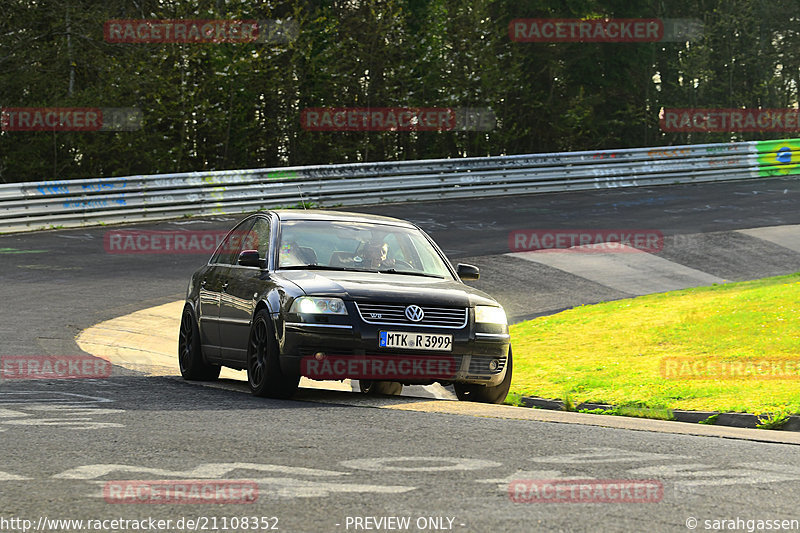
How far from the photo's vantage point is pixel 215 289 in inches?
449

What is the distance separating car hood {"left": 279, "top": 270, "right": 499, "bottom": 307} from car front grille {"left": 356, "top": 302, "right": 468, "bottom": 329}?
1.8 inches

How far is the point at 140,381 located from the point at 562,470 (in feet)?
18.3

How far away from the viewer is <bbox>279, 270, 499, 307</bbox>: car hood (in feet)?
31.4

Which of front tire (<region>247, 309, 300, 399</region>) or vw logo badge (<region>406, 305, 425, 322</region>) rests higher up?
vw logo badge (<region>406, 305, 425, 322</region>)

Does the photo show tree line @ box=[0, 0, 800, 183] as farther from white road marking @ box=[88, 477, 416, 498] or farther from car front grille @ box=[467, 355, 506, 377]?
white road marking @ box=[88, 477, 416, 498]

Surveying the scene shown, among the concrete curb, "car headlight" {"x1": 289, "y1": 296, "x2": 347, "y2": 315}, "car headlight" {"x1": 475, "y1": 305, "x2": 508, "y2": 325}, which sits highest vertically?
"car headlight" {"x1": 289, "y1": 296, "x2": 347, "y2": 315}

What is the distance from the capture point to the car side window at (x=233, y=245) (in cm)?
1155

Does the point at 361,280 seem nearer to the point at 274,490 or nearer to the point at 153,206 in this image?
the point at 274,490

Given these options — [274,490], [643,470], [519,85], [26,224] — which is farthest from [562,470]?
[519,85]

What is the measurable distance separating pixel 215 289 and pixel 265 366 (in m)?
1.89

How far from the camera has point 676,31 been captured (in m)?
52.1

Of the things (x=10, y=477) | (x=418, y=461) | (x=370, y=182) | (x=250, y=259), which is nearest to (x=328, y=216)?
(x=250, y=259)

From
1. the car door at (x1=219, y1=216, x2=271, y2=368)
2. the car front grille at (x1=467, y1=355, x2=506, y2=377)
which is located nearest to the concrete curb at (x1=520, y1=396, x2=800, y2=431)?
the car front grille at (x1=467, y1=355, x2=506, y2=377)

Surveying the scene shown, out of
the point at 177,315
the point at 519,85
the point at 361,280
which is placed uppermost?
the point at 519,85
